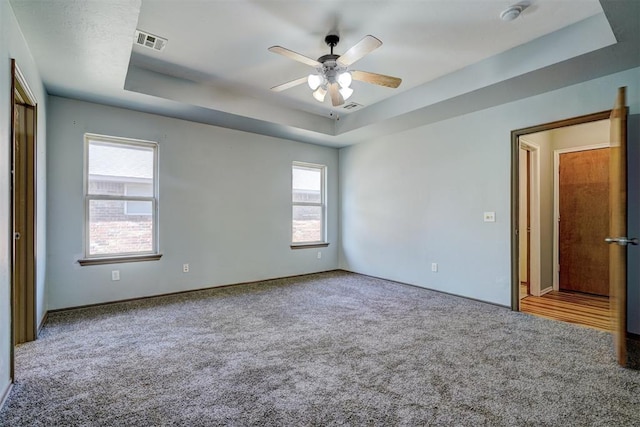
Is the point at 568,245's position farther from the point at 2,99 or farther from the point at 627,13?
the point at 2,99

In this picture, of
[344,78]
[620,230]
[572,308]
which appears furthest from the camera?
[572,308]

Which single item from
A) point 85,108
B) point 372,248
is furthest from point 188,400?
point 372,248

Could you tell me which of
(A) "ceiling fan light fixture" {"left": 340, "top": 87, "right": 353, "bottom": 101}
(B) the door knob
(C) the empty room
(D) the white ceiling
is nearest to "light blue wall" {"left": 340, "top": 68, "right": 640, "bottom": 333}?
(C) the empty room

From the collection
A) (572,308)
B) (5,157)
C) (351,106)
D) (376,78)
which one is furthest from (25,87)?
(572,308)

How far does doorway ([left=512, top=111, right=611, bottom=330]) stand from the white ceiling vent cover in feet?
14.8

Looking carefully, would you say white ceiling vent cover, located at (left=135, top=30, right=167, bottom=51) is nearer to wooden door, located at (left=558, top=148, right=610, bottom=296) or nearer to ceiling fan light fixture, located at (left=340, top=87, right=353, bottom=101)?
ceiling fan light fixture, located at (left=340, top=87, right=353, bottom=101)

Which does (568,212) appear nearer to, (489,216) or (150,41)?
(489,216)

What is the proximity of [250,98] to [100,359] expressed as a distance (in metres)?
3.42

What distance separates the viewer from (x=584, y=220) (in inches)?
183

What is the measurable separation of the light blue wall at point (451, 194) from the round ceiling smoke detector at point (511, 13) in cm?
134

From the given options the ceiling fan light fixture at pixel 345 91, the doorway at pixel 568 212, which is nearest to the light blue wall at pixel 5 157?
the ceiling fan light fixture at pixel 345 91

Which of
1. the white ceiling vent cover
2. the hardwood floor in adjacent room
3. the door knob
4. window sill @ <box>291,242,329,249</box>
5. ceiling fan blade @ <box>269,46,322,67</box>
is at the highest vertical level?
the white ceiling vent cover

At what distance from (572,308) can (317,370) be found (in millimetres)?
3550

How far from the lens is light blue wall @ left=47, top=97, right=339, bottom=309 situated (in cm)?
367
